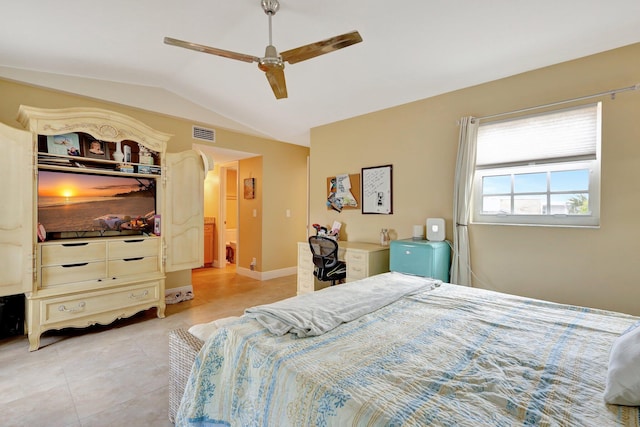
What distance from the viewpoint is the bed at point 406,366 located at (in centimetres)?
85

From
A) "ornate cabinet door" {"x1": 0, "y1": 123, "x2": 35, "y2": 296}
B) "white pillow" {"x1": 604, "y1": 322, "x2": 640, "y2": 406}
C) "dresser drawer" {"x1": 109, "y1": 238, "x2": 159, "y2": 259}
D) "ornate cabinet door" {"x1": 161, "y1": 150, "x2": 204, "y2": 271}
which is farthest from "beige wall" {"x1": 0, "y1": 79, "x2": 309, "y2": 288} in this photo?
"white pillow" {"x1": 604, "y1": 322, "x2": 640, "y2": 406}

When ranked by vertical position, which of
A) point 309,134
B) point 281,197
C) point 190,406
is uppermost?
point 309,134

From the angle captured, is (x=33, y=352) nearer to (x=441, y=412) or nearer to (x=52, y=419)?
(x=52, y=419)

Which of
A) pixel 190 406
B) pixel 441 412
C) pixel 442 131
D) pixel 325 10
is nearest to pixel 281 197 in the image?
pixel 442 131

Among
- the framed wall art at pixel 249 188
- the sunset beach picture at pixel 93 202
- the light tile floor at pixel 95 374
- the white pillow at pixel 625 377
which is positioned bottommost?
the light tile floor at pixel 95 374

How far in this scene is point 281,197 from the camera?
5.59 metres

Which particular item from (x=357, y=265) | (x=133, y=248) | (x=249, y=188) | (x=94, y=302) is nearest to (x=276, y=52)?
(x=357, y=265)

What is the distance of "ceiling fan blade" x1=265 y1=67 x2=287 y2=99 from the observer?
2235mm

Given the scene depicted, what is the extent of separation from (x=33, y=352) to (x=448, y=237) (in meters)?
4.10

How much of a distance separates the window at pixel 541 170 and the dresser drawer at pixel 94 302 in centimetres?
371

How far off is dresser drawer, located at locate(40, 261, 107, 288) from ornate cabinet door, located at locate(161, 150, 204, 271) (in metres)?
0.67

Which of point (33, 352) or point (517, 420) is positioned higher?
point (517, 420)

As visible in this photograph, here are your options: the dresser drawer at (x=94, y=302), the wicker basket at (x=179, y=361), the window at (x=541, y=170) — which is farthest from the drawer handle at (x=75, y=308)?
the window at (x=541, y=170)

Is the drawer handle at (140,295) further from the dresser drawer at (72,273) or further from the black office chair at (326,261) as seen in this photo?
the black office chair at (326,261)
